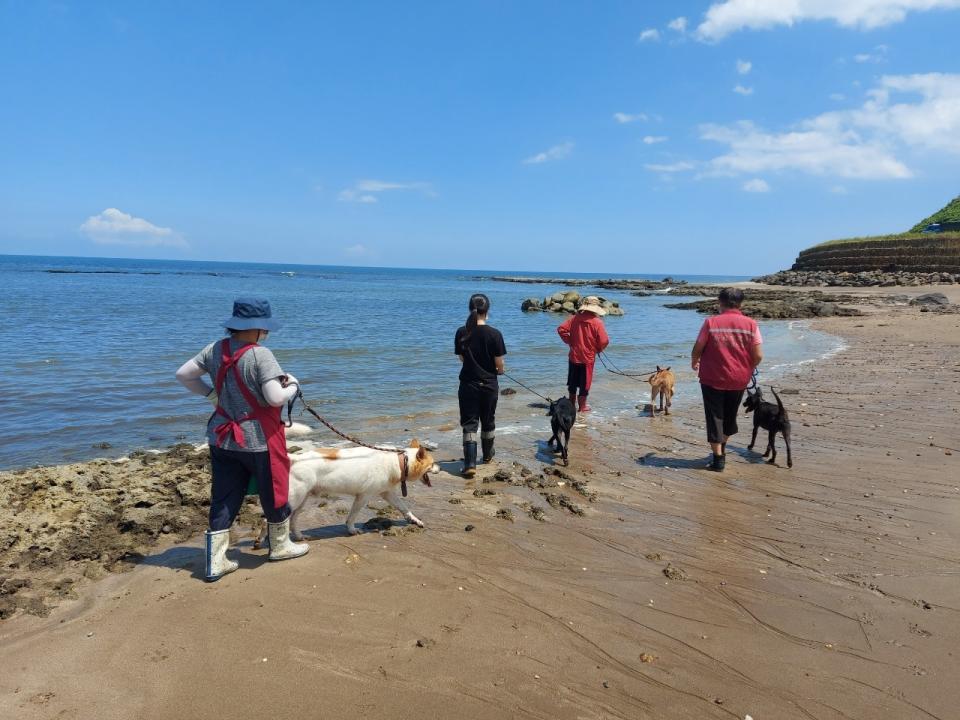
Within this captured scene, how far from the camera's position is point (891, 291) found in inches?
1425

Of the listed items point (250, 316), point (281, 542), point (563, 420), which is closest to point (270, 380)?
point (250, 316)

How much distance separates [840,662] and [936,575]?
1608mm

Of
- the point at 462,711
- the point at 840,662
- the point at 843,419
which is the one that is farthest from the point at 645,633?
the point at 843,419

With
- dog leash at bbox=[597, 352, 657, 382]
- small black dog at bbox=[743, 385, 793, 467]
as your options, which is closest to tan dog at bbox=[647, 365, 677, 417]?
dog leash at bbox=[597, 352, 657, 382]

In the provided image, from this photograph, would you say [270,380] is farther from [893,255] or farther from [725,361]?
[893,255]

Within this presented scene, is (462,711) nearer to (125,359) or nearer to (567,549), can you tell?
(567,549)

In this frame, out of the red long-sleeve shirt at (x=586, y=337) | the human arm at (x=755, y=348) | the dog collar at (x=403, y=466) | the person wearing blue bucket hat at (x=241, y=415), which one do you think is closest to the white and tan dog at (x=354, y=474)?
the dog collar at (x=403, y=466)

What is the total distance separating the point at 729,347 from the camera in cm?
649

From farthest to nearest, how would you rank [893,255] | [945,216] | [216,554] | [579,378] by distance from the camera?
[945,216], [893,255], [579,378], [216,554]

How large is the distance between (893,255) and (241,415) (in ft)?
179

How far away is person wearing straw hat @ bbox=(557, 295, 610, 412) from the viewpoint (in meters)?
8.62

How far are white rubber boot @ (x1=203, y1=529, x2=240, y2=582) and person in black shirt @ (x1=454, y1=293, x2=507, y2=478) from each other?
3.00m

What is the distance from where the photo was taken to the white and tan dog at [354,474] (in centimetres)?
445

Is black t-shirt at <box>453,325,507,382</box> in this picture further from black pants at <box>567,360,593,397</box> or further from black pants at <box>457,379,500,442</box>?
black pants at <box>567,360,593,397</box>
